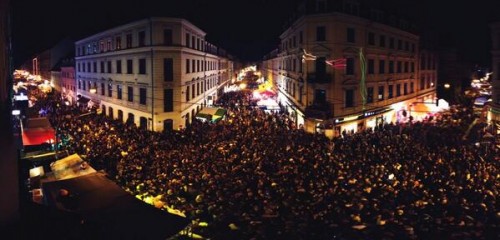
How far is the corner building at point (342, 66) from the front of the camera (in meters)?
28.1

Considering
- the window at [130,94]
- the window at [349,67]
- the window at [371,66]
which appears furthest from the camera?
the window at [130,94]

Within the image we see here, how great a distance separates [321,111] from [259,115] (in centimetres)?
862

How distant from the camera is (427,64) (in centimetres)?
4616

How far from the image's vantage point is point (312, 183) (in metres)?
14.9

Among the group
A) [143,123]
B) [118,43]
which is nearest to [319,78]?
[143,123]

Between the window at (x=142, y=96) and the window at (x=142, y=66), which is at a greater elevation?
the window at (x=142, y=66)

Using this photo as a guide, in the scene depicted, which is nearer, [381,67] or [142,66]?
[142,66]

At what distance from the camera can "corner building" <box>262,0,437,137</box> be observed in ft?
92.1

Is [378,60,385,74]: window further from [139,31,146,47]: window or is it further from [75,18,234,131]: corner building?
[139,31,146,47]: window

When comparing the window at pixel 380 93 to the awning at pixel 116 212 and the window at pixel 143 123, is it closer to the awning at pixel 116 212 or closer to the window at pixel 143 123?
the window at pixel 143 123

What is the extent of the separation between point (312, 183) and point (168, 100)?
19.2 metres

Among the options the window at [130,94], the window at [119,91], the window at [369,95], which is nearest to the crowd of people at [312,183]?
the window at [369,95]

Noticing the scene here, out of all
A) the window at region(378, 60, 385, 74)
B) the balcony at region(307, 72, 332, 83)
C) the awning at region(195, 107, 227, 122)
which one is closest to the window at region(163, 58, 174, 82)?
the awning at region(195, 107, 227, 122)

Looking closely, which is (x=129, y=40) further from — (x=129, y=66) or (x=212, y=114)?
(x=212, y=114)
